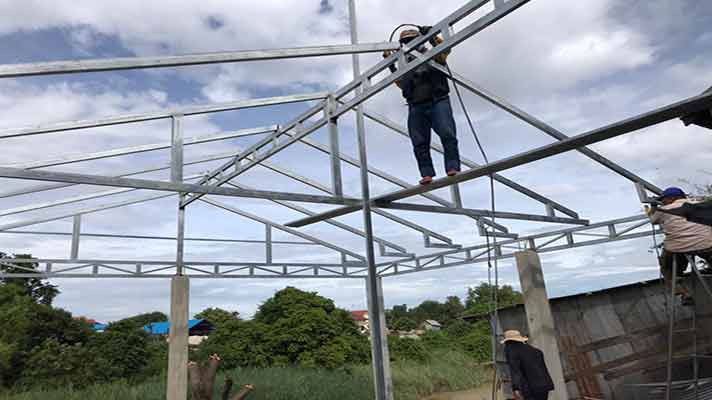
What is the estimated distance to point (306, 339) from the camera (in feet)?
52.0

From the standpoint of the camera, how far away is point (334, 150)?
5234 millimetres

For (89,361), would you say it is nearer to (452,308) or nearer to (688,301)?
(688,301)

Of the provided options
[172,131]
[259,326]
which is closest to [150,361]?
[259,326]

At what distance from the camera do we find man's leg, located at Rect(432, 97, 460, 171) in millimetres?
4250

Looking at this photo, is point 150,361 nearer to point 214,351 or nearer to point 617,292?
point 214,351

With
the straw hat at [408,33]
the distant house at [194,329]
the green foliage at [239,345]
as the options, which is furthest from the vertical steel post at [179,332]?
the distant house at [194,329]

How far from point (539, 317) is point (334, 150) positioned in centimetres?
427

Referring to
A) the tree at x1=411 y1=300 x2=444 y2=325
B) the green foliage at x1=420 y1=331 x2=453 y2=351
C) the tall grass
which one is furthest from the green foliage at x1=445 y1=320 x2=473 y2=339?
the tree at x1=411 y1=300 x2=444 y2=325

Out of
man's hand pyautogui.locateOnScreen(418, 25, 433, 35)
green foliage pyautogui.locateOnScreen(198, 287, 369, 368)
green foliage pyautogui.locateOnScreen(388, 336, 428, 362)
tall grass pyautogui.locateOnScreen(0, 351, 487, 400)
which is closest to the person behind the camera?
man's hand pyautogui.locateOnScreen(418, 25, 433, 35)

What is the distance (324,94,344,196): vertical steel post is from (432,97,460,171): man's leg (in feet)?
4.05

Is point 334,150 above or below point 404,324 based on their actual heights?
above

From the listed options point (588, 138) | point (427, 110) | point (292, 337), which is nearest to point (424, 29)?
point (427, 110)

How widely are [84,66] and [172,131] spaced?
7.69 feet

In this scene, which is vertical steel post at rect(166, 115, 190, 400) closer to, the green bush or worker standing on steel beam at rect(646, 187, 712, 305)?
worker standing on steel beam at rect(646, 187, 712, 305)
